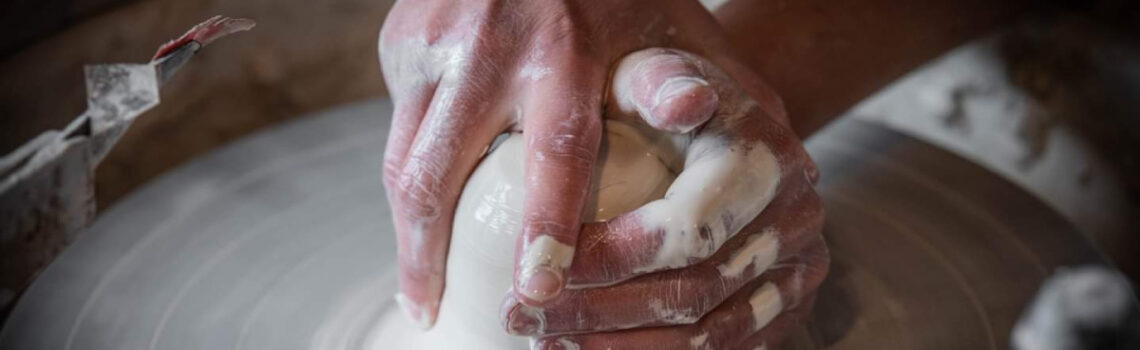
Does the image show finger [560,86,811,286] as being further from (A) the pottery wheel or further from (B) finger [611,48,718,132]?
(A) the pottery wheel

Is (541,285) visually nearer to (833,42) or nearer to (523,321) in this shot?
(523,321)

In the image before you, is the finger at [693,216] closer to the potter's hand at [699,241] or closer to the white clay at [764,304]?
the potter's hand at [699,241]

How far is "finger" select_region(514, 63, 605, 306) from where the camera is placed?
0.94 m

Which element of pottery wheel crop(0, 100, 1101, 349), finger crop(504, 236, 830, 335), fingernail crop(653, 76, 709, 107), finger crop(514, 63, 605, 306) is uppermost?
fingernail crop(653, 76, 709, 107)

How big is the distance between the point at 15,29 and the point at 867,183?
4.24 feet

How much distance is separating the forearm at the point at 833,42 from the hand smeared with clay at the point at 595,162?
28 cm

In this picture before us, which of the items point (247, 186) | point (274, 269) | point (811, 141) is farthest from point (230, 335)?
point (811, 141)

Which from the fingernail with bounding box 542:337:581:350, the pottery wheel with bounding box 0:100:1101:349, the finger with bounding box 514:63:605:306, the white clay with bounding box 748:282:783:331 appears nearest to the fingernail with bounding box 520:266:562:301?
the finger with bounding box 514:63:605:306

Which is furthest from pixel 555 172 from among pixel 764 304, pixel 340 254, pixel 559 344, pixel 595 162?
pixel 340 254

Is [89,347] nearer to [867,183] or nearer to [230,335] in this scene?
[230,335]

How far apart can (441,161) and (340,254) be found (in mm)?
425

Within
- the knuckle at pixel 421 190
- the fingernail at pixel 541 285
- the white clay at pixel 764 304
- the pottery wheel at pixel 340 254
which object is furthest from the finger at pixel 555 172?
the pottery wheel at pixel 340 254

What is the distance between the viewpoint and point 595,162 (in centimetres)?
103

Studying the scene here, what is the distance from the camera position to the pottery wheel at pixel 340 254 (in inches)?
50.8
